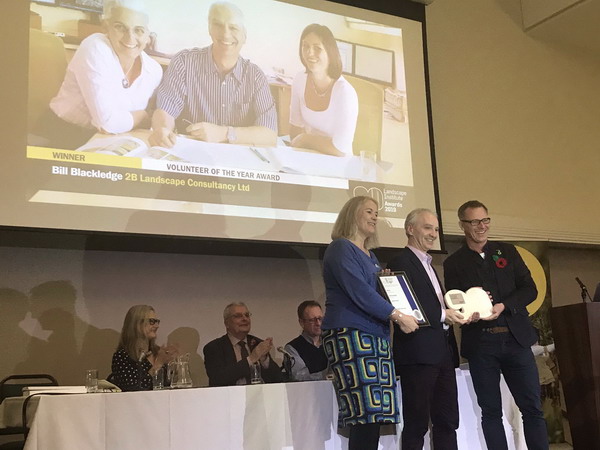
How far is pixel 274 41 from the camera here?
15.9ft

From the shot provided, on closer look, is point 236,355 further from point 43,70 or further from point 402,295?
point 43,70

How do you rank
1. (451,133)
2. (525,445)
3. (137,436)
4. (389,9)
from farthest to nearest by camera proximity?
(451,133) → (389,9) → (525,445) → (137,436)

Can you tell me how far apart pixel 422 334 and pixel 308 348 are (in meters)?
1.28

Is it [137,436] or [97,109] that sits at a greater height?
[97,109]

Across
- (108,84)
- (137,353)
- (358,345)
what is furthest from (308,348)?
(108,84)

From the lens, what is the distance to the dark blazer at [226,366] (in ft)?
12.1

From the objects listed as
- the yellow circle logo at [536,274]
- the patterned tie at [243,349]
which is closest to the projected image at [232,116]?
the patterned tie at [243,349]

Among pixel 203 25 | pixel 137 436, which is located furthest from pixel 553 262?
pixel 137 436

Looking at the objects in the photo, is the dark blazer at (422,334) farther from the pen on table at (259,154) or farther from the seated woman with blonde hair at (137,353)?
the pen on table at (259,154)

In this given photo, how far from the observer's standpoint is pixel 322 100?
4.97m

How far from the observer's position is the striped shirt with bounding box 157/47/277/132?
4.41 m

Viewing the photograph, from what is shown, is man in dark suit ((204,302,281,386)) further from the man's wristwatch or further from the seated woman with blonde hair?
the man's wristwatch

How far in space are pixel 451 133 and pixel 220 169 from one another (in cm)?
250

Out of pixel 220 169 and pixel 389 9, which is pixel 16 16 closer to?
pixel 220 169
